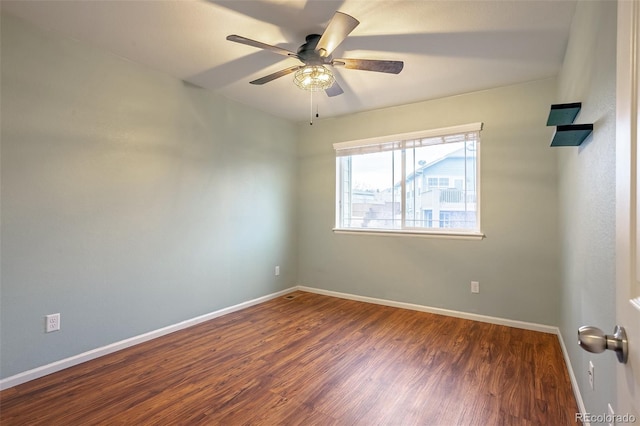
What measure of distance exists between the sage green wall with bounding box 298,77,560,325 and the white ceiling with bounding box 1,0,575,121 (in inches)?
14.1

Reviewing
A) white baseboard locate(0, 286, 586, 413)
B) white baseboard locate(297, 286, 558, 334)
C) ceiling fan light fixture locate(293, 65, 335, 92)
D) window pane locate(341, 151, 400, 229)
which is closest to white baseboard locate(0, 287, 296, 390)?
white baseboard locate(0, 286, 586, 413)

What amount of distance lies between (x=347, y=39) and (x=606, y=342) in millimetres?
2406

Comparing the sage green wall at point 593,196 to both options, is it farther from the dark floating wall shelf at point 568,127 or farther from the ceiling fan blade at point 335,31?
the ceiling fan blade at point 335,31

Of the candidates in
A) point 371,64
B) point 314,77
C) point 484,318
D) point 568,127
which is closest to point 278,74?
point 314,77

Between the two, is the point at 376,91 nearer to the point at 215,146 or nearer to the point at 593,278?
the point at 215,146

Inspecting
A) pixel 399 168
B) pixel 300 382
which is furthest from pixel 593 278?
pixel 399 168

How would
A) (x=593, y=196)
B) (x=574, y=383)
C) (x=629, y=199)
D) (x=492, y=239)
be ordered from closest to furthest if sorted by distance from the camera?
(x=629, y=199) < (x=593, y=196) < (x=574, y=383) < (x=492, y=239)

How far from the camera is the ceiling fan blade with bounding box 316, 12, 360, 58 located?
1747 mm

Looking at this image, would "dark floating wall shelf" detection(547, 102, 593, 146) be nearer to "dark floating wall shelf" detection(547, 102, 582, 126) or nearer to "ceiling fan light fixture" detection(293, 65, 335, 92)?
"dark floating wall shelf" detection(547, 102, 582, 126)

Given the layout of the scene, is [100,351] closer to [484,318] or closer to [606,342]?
[606,342]

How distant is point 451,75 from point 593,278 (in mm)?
2242

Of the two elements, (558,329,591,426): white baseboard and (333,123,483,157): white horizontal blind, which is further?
(333,123,483,157): white horizontal blind

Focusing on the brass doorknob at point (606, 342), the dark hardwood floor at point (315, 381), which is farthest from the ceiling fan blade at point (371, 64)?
the dark hardwood floor at point (315, 381)

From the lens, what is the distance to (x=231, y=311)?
3.65m
